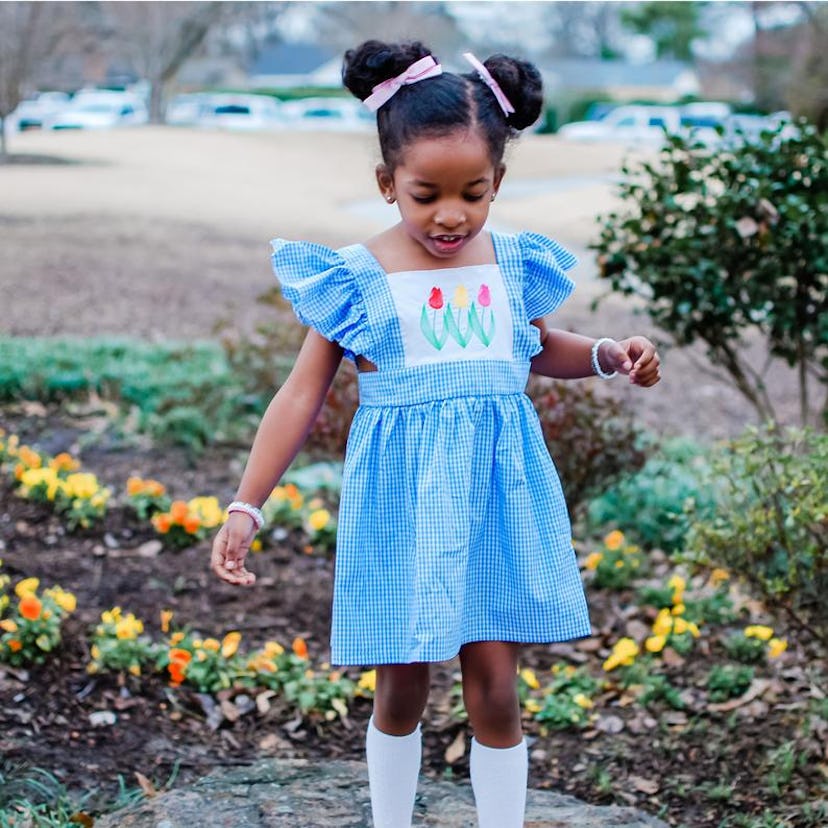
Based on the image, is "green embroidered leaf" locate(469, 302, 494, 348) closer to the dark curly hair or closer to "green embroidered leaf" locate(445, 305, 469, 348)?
"green embroidered leaf" locate(445, 305, 469, 348)

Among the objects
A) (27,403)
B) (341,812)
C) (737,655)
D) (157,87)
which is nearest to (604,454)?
(737,655)

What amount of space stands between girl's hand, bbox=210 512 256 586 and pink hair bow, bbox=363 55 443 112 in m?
0.77

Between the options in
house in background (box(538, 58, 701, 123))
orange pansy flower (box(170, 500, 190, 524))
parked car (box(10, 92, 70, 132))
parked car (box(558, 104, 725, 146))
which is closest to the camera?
orange pansy flower (box(170, 500, 190, 524))

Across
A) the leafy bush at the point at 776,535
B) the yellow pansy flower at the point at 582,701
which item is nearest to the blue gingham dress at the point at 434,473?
the leafy bush at the point at 776,535

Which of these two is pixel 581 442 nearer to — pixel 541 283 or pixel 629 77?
pixel 541 283

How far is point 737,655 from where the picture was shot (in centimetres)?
347

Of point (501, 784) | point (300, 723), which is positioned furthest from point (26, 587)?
point (501, 784)

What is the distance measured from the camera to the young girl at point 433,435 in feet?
6.82

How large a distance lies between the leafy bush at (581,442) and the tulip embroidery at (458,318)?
5.42 feet

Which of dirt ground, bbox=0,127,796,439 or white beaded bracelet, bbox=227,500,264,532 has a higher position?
dirt ground, bbox=0,127,796,439

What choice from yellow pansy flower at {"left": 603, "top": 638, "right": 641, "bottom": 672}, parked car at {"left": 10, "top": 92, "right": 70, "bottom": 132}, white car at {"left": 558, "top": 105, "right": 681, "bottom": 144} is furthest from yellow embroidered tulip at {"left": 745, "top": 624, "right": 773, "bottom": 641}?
white car at {"left": 558, "top": 105, "right": 681, "bottom": 144}

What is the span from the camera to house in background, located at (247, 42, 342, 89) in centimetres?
6172

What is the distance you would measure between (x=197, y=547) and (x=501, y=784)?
210 cm

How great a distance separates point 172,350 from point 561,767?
4.04 m
